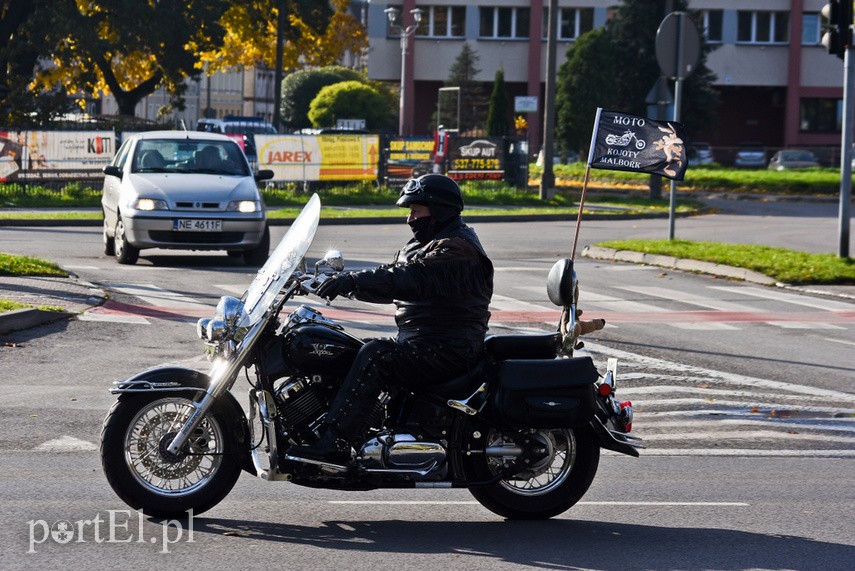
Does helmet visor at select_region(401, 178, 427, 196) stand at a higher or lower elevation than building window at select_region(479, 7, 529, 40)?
lower

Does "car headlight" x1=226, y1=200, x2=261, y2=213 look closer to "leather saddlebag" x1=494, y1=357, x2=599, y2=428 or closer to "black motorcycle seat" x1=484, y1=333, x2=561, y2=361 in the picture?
"black motorcycle seat" x1=484, y1=333, x2=561, y2=361

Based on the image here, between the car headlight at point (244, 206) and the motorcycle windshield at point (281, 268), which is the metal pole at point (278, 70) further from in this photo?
the motorcycle windshield at point (281, 268)

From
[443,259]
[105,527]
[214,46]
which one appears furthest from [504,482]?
[214,46]

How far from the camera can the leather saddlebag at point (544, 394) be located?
6.20 m

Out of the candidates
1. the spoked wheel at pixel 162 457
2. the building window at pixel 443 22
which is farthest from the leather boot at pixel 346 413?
the building window at pixel 443 22

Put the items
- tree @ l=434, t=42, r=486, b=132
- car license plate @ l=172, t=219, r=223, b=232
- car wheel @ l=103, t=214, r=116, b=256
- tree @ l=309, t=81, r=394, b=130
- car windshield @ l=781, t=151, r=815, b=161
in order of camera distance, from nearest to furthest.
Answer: car license plate @ l=172, t=219, r=223, b=232, car wheel @ l=103, t=214, r=116, b=256, car windshield @ l=781, t=151, r=815, b=161, tree @ l=309, t=81, r=394, b=130, tree @ l=434, t=42, r=486, b=132

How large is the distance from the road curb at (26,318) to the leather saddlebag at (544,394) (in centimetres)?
691

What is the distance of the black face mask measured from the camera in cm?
634

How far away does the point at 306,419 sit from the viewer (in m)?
6.12

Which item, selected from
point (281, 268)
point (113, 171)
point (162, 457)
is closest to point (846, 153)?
point (113, 171)

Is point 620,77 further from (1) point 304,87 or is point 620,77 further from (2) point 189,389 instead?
(2) point 189,389

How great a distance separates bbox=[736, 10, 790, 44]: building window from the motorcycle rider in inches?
2657

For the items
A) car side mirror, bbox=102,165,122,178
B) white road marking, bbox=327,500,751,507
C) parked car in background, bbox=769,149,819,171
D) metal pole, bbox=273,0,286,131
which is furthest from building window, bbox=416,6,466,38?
white road marking, bbox=327,500,751,507

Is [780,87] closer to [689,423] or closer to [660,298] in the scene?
[660,298]
